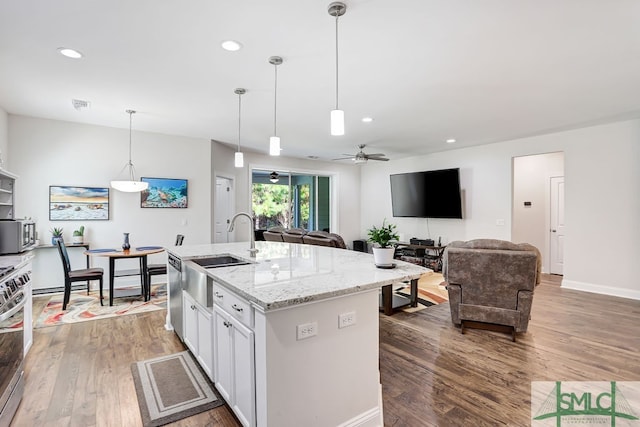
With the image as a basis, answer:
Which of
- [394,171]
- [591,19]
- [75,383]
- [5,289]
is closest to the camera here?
[5,289]

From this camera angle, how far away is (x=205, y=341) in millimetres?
2410

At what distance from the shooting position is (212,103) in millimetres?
4086

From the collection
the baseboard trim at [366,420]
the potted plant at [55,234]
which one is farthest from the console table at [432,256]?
the potted plant at [55,234]

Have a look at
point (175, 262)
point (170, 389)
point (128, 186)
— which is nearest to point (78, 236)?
point (128, 186)

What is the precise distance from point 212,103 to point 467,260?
3531 mm

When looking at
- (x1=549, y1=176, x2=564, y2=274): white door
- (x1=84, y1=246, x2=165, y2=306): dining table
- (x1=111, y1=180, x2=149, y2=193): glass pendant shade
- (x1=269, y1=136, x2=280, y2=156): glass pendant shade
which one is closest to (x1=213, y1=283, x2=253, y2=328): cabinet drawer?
(x1=269, y1=136, x2=280, y2=156): glass pendant shade

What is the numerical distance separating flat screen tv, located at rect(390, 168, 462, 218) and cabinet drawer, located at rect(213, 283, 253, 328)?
19.5ft

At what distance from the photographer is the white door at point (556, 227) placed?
6.55 metres

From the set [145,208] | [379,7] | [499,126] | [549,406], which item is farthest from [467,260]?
[145,208]

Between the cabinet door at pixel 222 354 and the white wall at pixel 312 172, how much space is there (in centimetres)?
467

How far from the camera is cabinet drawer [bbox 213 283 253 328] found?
1706 mm

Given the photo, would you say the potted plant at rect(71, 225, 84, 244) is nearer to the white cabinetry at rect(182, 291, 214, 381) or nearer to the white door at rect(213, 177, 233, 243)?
the white door at rect(213, 177, 233, 243)

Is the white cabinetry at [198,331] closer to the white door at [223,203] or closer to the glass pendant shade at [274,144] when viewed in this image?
the glass pendant shade at [274,144]

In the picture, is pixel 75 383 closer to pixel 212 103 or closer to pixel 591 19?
pixel 212 103
